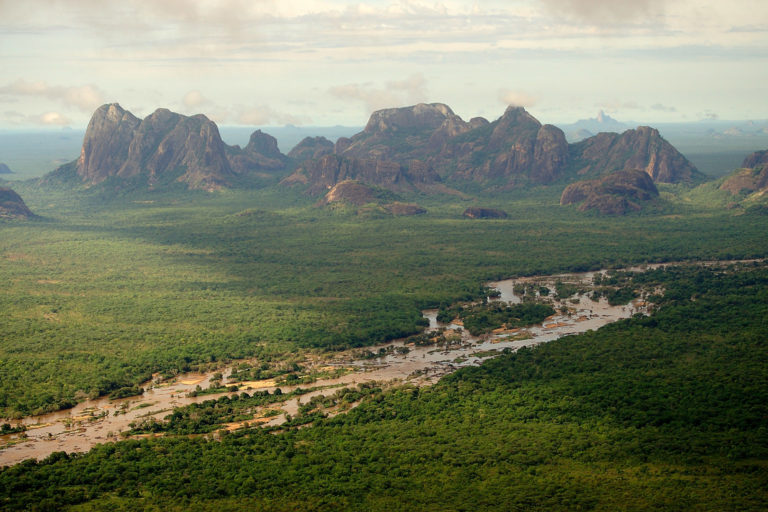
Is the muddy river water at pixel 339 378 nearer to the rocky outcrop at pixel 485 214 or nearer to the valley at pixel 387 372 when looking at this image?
the valley at pixel 387 372

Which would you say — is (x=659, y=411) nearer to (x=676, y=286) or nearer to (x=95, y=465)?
(x=95, y=465)

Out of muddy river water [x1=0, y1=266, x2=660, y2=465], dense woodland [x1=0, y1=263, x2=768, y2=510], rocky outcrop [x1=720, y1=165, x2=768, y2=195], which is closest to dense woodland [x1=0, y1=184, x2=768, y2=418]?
muddy river water [x1=0, y1=266, x2=660, y2=465]

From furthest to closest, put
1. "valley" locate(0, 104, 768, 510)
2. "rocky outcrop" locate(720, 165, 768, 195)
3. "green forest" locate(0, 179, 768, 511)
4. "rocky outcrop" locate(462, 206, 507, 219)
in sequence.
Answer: "rocky outcrop" locate(462, 206, 507, 219)
"rocky outcrop" locate(720, 165, 768, 195)
"valley" locate(0, 104, 768, 510)
"green forest" locate(0, 179, 768, 511)

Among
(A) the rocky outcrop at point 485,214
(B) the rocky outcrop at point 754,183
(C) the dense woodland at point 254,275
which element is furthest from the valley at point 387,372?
(B) the rocky outcrop at point 754,183

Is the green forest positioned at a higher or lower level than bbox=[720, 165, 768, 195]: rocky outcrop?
lower

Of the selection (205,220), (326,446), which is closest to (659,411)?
(326,446)

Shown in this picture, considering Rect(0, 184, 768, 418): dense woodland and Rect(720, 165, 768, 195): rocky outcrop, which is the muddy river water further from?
Rect(720, 165, 768, 195): rocky outcrop
